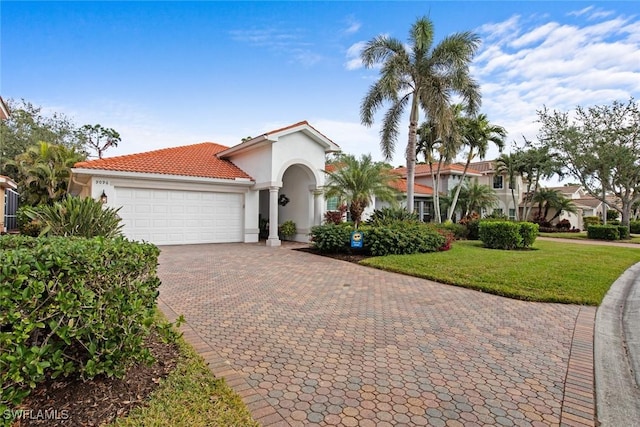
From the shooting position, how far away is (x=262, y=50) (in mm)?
15102

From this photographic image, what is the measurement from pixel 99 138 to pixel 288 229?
31.8 m

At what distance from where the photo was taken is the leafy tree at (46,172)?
21.5 m

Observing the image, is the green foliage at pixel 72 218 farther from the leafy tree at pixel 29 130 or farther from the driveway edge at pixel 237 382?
the leafy tree at pixel 29 130

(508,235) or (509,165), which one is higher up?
(509,165)

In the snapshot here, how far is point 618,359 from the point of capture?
4.60 m

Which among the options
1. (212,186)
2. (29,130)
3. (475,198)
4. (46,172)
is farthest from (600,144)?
(29,130)

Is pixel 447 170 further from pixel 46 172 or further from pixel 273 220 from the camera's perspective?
pixel 46 172

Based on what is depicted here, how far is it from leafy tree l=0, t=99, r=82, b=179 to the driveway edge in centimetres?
3173

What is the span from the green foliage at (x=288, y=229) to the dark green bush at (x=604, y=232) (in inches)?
861

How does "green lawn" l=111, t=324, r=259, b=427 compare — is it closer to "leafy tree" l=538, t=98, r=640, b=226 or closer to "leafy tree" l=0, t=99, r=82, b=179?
"leafy tree" l=538, t=98, r=640, b=226

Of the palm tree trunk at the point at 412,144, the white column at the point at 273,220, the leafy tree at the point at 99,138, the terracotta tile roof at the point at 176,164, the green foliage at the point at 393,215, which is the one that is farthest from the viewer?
the leafy tree at the point at 99,138

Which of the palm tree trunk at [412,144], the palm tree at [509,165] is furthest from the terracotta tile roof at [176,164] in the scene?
the palm tree at [509,165]

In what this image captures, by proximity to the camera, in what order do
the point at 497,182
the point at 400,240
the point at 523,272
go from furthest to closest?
the point at 497,182, the point at 400,240, the point at 523,272

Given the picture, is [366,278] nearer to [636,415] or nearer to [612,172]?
[636,415]
